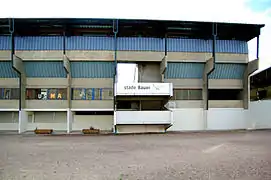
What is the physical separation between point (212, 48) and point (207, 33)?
72.5 inches

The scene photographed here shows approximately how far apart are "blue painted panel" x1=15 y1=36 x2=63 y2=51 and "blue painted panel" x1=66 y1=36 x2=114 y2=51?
1.21m

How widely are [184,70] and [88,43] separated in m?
11.4

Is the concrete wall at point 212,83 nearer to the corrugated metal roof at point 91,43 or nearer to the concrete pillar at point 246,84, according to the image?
the concrete pillar at point 246,84

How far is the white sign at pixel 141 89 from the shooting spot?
2595 centimetres

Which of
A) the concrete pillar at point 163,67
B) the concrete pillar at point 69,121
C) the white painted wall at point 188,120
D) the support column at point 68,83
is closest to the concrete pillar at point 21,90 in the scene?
the support column at point 68,83

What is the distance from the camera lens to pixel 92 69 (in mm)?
28000

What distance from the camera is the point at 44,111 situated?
29.1 meters

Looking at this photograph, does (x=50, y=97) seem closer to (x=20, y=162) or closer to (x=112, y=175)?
(x=20, y=162)

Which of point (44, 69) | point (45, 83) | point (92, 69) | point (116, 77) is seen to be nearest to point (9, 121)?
point (45, 83)

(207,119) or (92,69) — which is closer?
(92,69)

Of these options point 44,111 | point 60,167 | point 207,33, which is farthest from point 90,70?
point 60,167

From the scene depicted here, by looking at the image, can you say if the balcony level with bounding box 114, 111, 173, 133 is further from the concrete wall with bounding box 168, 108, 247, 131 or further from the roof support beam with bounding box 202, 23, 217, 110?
the roof support beam with bounding box 202, 23, 217, 110

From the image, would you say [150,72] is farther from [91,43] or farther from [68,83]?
[68,83]

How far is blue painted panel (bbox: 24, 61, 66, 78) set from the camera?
27.7 meters
